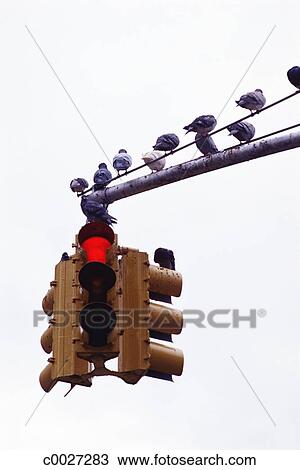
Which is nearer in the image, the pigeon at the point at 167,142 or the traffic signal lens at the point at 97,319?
the traffic signal lens at the point at 97,319

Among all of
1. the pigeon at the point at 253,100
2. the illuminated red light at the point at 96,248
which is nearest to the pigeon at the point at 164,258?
the illuminated red light at the point at 96,248

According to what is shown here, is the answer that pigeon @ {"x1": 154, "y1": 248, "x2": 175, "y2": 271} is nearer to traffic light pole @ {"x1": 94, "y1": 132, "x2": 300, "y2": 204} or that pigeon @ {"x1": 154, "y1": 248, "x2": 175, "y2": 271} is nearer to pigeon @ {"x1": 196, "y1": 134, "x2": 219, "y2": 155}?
traffic light pole @ {"x1": 94, "y1": 132, "x2": 300, "y2": 204}

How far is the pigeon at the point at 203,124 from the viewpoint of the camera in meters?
10.5

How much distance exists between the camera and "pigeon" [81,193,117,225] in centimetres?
693

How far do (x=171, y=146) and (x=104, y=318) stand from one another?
6.98 metres

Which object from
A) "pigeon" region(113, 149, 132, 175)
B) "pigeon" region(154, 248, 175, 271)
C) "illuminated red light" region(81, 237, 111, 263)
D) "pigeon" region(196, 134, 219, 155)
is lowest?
"illuminated red light" region(81, 237, 111, 263)

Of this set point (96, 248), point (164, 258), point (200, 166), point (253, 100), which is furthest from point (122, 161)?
point (96, 248)

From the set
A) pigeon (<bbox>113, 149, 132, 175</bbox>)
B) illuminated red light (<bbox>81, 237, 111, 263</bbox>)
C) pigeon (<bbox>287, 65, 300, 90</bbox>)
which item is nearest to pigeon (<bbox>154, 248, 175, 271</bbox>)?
illuminated red light (<bbox>81, 237, 111, 263</bbox>)

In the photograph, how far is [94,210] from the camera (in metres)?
6.99

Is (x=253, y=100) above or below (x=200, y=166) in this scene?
above

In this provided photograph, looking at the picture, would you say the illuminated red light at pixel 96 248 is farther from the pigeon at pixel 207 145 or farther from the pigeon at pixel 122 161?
the pigeon at pixel 122 161

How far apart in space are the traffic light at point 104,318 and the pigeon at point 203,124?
5.95m

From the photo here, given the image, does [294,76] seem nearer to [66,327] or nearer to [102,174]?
[102,174]

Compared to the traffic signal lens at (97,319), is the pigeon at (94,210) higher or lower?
higher
